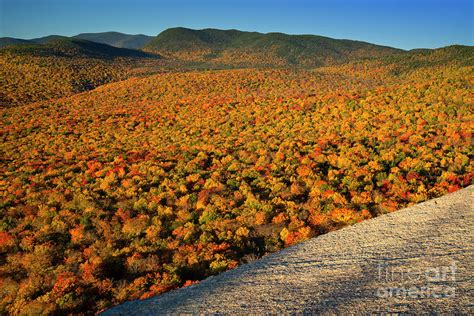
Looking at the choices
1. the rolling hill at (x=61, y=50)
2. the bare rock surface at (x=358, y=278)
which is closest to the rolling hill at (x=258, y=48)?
the rolling hill at (x=61, y=50)

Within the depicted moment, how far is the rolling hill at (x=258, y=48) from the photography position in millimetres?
104062

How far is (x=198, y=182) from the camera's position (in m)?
16.0

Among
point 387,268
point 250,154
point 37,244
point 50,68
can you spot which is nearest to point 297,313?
point 387,268

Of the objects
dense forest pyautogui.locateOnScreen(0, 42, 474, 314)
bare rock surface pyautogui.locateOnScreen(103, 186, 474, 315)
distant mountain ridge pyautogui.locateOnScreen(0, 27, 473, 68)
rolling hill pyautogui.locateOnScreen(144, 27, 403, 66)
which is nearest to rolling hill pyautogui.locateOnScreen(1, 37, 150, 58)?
distant mountain ridge pyautogui.locateOnScreen(0, 27, 473, 68)

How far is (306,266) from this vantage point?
7.38 metres

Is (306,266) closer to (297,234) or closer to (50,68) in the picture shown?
(297,234)

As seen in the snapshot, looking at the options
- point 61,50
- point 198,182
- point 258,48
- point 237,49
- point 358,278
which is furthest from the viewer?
point 237,49

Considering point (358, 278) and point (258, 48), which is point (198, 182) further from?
point (258, 48)

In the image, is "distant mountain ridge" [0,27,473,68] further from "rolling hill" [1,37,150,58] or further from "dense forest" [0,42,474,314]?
"dense forest" [0,42,474,314]

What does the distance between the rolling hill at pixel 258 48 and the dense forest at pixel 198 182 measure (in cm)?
7050

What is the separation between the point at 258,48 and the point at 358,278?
122 m

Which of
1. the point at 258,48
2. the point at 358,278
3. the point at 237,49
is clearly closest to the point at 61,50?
the point at 237,49

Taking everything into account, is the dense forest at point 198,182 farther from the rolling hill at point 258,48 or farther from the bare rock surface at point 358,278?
the rolling hill at point 258,48

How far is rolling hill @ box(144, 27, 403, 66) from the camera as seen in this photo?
4097 inches
